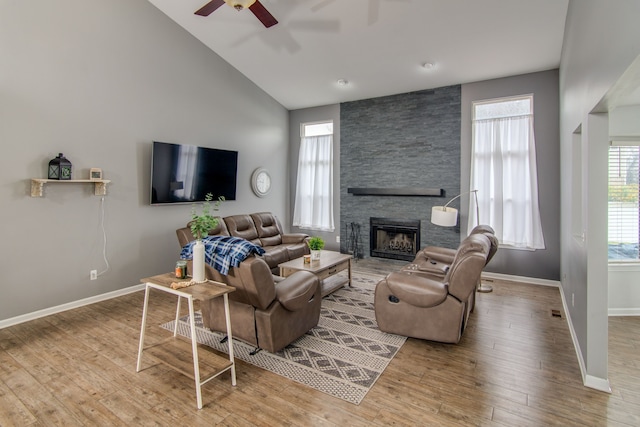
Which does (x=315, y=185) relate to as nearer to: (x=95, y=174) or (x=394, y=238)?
(x=394, y=238)

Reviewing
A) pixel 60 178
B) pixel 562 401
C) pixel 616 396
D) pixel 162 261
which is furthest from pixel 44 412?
pixel 616 396

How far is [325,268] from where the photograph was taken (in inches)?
161

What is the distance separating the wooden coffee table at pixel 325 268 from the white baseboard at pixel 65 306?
2.17 metres

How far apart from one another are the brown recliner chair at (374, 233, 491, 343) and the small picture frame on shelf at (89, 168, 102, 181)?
3622 mm

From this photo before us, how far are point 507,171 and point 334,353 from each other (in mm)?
4110

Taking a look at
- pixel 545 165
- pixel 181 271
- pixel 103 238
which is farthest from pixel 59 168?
pixel 545 165

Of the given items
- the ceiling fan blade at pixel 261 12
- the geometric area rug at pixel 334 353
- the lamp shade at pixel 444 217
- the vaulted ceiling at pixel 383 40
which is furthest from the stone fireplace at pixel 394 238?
the ceiling fan blade at pixel 261 12

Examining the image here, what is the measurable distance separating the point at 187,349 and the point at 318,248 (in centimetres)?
221

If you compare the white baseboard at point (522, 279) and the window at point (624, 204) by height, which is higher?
the window at point (624, 204)

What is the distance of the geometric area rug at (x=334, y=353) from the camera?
247cm

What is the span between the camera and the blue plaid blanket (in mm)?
2566

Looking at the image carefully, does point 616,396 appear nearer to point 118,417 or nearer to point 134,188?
point 118,417

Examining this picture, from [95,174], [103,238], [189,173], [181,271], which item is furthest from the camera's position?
[189,173]

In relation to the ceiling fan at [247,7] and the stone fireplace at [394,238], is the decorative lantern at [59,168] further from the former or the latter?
the stone fireplace at [394,238]
